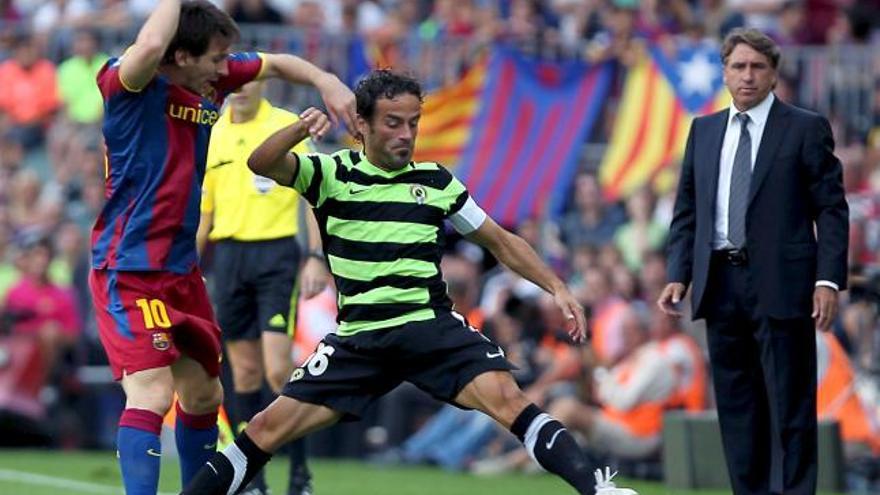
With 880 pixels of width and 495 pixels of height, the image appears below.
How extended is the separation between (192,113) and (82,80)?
11444mm

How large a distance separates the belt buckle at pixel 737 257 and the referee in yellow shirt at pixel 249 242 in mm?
2920

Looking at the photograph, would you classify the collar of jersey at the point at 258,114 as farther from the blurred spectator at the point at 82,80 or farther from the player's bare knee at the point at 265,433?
the blurred spectator at the point at 82,80

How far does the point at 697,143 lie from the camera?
34.1 ft

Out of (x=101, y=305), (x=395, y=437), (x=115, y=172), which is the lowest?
(x=395, y=437)

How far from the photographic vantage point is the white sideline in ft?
44.1

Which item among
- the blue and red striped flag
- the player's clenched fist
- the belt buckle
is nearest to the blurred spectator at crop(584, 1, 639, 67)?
the blue and red striped flag

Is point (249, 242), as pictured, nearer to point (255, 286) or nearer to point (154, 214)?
point (255, 286)

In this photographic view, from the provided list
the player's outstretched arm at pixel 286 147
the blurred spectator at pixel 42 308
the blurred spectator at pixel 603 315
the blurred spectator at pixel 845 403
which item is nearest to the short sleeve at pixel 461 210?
the player's outstretched arm at pixel 286 147

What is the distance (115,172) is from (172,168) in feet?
0.82

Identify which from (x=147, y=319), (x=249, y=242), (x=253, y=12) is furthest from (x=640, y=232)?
(x=147, y=319)

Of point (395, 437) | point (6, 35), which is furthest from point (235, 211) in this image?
point (6, 35)

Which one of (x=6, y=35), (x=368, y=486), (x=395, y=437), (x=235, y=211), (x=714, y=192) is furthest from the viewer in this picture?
(x=6, y=35)

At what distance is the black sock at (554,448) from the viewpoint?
28.2 ft

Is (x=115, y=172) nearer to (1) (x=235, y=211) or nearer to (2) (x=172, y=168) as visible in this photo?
(2) (x=172, y=168)
